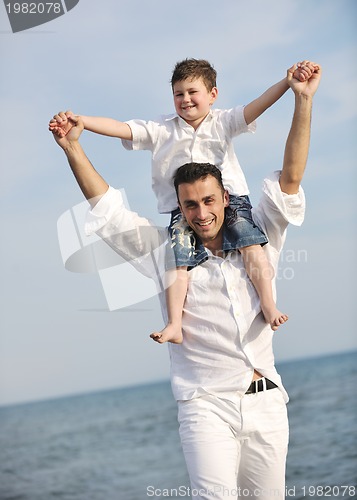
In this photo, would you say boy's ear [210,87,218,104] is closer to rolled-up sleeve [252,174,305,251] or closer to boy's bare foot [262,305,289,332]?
rolled-up sleeve [252,174,305,251]

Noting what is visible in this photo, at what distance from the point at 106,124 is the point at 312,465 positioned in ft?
48.6

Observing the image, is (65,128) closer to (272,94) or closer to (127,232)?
(127,232)

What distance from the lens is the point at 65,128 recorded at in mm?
3875

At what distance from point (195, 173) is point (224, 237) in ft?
1.09

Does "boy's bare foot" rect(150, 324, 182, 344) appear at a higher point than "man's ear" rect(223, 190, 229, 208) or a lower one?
lower

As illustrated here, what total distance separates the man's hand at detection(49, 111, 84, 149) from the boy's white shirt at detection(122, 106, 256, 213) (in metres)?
0.52

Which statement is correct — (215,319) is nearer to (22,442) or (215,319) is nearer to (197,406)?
(197,406)

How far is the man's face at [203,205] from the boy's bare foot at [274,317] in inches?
17.3

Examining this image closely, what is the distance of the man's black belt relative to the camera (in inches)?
154

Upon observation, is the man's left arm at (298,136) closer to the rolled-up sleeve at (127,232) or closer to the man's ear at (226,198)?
the man's ear at (226,198)

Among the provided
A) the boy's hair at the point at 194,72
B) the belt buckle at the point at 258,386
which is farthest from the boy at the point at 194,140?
the belt buckle at the point at 258,386

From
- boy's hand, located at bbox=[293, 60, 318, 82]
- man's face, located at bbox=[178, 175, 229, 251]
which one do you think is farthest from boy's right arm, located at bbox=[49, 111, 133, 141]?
boy's hand, located at bbox=[293, 60, 318, 82]

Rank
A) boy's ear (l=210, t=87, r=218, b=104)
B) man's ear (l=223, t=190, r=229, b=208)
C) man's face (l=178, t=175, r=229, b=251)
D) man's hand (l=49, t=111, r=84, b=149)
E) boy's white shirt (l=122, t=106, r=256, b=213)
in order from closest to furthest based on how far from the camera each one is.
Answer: man's hand (l=49, t=111, r=84, b=149) → man's face (l=178, t=175, r=229, b=251) → man's ear (l=223, t=190, r=229, b=208) → boy's white shirt (l=122, t=106, r=256, b=213) → boy's ear (l=210, t=87, r=218, b=104)

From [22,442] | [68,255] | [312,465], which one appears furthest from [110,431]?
[68,255]
